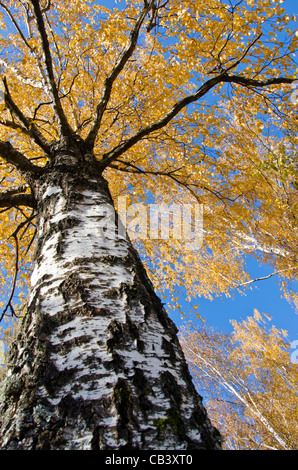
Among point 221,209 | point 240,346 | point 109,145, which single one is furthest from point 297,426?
point 109,145

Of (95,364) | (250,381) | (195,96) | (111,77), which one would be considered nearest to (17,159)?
(111,77)

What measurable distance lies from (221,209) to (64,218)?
3.90 meters

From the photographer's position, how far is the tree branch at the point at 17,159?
2238 mm

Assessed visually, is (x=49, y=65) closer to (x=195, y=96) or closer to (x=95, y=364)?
(x=195, y=96)

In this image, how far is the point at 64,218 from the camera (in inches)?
66.7

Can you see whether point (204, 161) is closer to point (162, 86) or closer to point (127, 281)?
point (162, 86)

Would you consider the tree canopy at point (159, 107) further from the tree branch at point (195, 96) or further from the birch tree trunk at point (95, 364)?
the birch tree trunk at point (95, 364)

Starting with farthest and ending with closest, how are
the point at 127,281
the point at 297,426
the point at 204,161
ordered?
the point at 297,426 → the point at 204,161 → the point at 127,281

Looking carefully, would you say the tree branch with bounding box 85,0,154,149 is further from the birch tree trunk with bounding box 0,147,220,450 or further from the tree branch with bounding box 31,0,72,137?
the birch tree trunk with bounding box 0,147,220,450

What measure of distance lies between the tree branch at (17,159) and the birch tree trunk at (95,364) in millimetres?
1101

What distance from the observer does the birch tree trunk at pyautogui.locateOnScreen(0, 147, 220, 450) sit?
2.56 feet

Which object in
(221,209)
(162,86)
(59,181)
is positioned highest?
(162,86)

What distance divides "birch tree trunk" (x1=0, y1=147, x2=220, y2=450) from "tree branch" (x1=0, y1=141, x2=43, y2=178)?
110cm

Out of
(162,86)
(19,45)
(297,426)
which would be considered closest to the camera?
(162,86)
